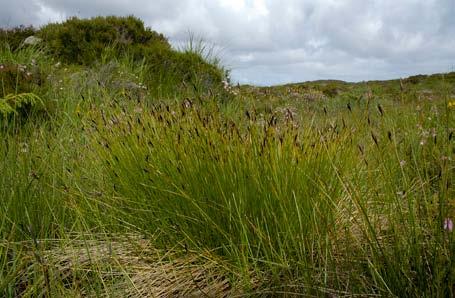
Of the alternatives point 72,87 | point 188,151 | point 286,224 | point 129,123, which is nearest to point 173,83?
point 72,87

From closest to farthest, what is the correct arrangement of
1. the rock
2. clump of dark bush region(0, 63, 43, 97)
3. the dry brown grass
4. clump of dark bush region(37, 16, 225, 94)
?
the dry brown grass
clump of dark bush region(0, 63, 43, 97)
clump of dark bush region(37, 16, 225, 94)
the rock

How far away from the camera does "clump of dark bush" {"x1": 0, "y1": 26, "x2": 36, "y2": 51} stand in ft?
36.4

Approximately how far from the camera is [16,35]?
38.0ft

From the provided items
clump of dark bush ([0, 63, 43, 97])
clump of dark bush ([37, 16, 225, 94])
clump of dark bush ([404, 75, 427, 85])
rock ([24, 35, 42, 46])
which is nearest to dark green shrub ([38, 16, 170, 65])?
clump of dark bush ([37, 16, 225, 94])

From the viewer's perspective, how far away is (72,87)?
6328 millimetres

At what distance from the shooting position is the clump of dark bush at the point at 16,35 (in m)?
11.1

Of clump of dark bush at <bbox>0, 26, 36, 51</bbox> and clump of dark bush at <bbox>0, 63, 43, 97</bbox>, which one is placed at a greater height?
clump of dark bush at <bbox>0, 26, 36, 51</bbox>

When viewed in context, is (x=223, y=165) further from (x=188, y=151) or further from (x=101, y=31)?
(x=101, y=31)

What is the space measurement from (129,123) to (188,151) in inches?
28.9

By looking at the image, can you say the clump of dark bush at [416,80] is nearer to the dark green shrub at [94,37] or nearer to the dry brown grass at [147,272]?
the dark green shrub at [94,37]

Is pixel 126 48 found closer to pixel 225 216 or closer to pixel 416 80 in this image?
pixel 225 216

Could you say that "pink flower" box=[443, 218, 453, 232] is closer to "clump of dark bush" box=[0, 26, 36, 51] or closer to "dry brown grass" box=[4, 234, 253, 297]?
"dry brown grass" box=[4, 234, 253, 297]

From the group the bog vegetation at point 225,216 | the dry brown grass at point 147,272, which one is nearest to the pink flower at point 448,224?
the bog vegetation at point 225,216

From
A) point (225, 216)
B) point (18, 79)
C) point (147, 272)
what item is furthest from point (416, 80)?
point (147, 272)
